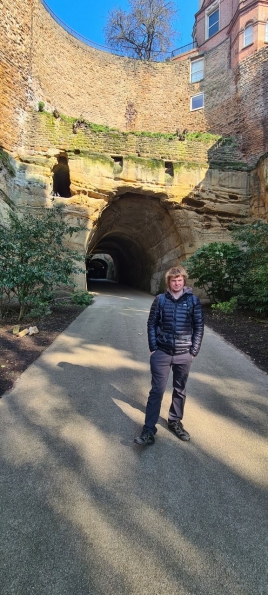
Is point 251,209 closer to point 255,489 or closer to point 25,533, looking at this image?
point 255,489

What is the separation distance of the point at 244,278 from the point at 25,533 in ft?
25.7

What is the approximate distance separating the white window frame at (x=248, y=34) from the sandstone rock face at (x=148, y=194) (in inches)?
364

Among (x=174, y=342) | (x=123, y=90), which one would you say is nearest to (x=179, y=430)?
(x=174, y=342)

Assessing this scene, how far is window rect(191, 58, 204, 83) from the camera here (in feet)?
62.2

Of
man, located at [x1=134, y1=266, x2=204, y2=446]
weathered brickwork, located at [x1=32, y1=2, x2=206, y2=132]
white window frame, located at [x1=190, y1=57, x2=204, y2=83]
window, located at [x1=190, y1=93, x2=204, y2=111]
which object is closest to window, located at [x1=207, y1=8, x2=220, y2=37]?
white window frame, located at [x1=190, y1=57, x2=204, y2=83]

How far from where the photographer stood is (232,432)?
2658 mm

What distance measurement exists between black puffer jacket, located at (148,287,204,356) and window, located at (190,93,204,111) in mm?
20574

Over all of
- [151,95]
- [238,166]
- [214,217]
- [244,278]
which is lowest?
[244,278]

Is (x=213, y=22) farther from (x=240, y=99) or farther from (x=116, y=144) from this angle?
(x=116, y=144)

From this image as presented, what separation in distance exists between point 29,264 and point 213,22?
89.5ft

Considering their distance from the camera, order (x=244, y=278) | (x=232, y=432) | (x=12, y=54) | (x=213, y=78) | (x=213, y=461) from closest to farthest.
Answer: (x=213, y=461), (x=232, y=432), (x=244, y=278), (x=12, y=54), (x=213, y=78)

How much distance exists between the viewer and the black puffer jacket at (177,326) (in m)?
2.60

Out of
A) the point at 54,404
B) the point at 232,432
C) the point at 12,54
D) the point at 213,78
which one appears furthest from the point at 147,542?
the point at 213,78

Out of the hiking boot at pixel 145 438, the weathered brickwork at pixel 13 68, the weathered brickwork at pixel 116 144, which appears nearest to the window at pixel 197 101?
the weathered brickwork at pixel 116 144
